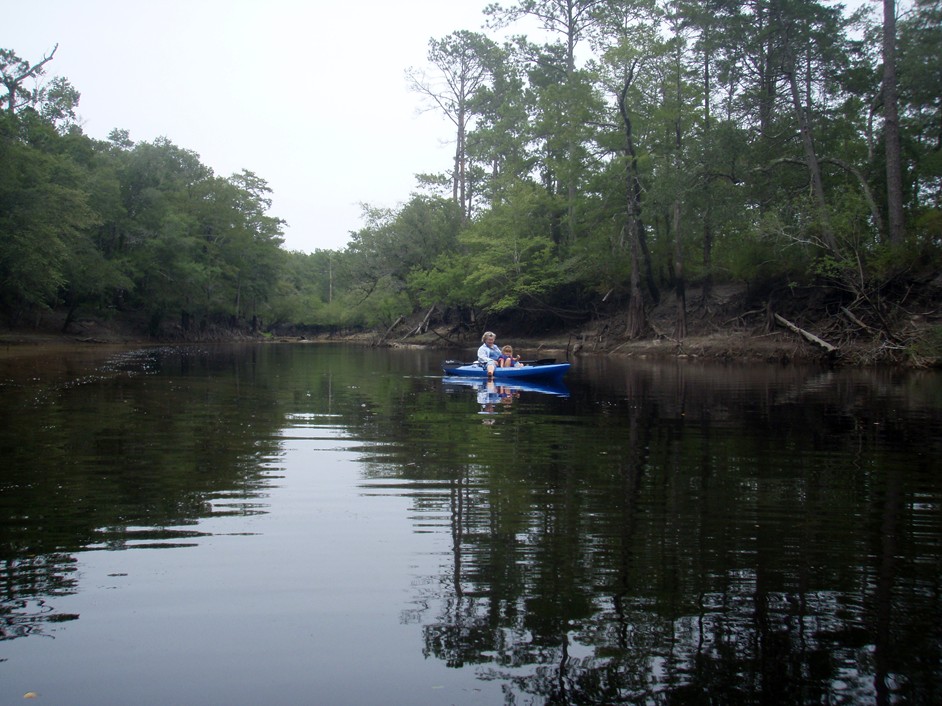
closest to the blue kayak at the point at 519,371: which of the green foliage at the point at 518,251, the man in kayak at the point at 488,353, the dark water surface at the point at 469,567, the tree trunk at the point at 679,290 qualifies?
the man in kayak at the point at 488,353

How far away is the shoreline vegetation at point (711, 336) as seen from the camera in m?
23.2

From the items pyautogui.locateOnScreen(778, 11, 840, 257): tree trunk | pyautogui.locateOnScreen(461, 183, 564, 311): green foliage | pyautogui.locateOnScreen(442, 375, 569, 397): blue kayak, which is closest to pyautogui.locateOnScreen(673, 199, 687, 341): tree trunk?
pyautogui.locateOnScreen(778, 11, 840, 257): tree trunk

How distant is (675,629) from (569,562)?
971 mm

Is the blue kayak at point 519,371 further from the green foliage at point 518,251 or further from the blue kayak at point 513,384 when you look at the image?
the green foliage at point 518,251

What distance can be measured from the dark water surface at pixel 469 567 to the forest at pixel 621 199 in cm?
1843

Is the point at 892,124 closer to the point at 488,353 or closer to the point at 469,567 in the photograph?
the point at 488,353

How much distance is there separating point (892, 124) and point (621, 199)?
12.6 m

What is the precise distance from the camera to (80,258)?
39312 millimetres

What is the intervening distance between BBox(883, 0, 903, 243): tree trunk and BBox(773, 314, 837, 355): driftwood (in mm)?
3859

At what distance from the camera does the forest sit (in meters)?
25.1

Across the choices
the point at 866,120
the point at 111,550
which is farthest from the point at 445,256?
the point at 111,550

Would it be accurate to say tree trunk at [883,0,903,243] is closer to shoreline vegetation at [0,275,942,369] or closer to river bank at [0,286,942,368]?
shoreline vegetation at [0,275,942,369]

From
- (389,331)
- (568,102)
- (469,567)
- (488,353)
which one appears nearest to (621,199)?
(568,102)

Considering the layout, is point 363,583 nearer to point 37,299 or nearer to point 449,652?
point 449,652
